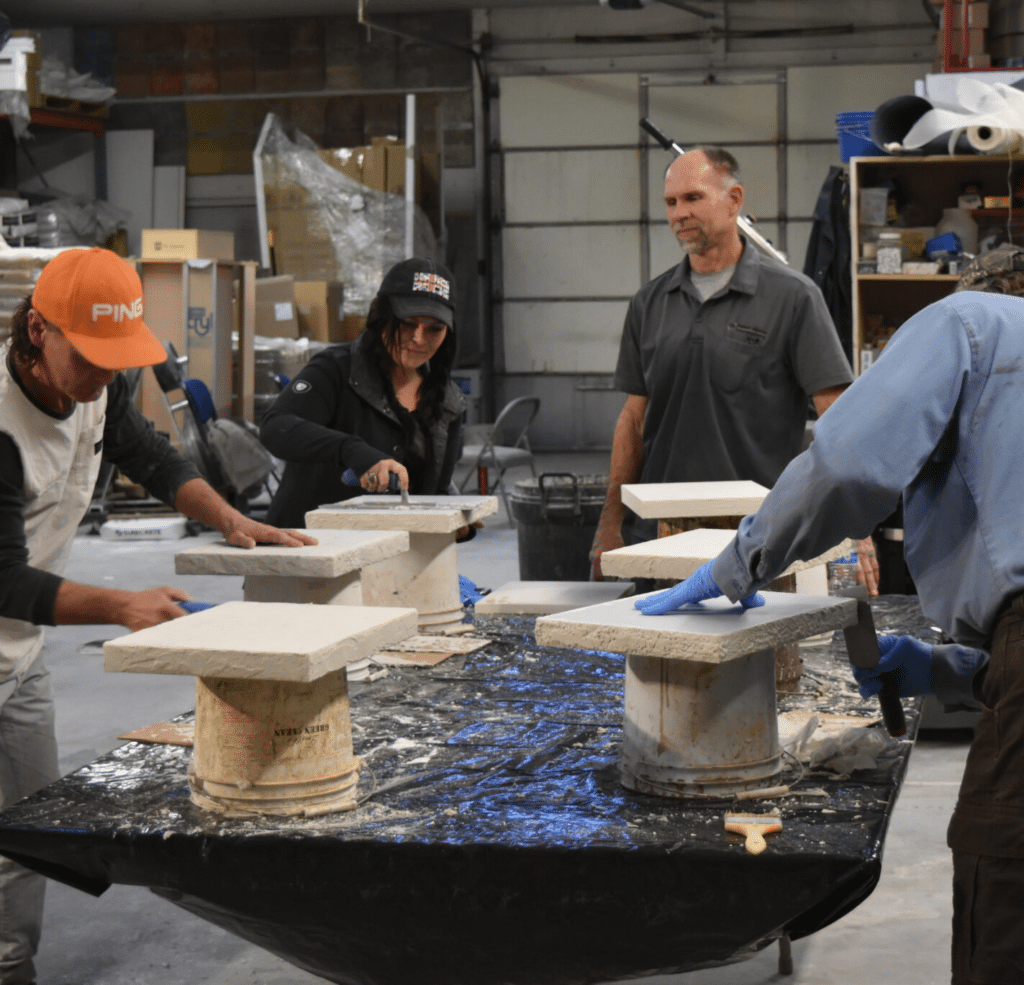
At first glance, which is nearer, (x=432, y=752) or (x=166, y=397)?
(x=432, y=752)

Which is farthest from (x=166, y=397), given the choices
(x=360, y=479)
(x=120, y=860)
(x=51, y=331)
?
(x=120, y=860)

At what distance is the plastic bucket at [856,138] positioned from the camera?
22.5 ft

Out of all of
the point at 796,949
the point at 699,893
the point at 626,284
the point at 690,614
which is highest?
the point at 626,284

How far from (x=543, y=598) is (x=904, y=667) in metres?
1.29

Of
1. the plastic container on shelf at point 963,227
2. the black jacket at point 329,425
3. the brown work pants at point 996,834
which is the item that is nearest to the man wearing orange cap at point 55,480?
the black jacket at point 329,425

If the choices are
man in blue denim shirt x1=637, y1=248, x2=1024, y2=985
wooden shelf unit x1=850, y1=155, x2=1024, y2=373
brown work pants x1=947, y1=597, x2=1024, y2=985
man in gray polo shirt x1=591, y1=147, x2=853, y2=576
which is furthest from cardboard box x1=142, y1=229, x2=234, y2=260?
brown work pants x1=947, y1=597, x2=1024, y2=985

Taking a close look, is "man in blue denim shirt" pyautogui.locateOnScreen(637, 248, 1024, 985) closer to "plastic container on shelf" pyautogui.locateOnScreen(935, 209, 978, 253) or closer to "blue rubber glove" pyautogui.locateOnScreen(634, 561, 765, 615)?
"blue rubber glove" pyautogui.locateOnScreen(634, 561, 765, 615)

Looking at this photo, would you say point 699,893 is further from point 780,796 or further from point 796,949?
point 796,949

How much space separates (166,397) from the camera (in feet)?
27.4

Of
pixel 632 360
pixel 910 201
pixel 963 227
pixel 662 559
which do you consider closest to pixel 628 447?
pixel 632 360

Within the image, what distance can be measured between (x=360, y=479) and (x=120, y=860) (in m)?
1.68

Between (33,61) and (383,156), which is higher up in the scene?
(33,61)

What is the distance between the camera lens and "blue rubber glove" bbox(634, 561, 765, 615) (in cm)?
191

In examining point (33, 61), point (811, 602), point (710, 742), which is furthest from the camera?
point (33, 61)
